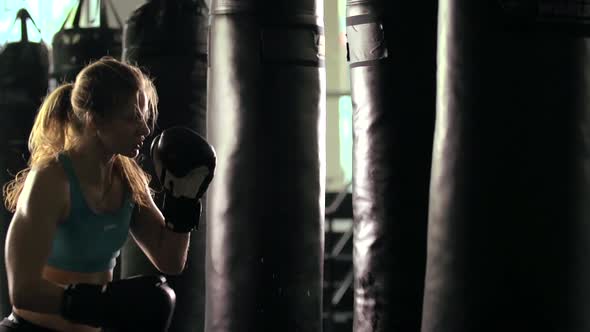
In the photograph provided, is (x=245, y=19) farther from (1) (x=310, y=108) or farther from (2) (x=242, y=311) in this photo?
(2) (x=242, y=311)

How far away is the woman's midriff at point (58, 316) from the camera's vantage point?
1777mm

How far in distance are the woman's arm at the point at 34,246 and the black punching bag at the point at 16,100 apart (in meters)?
2.55

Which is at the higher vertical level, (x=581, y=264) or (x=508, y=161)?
(x=508, y=161)

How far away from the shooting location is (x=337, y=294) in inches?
194

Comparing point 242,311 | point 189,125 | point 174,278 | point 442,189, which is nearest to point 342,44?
point 189,125

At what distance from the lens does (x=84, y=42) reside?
13.7ft

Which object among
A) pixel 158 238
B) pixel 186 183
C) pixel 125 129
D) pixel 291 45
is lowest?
pixel 158 238

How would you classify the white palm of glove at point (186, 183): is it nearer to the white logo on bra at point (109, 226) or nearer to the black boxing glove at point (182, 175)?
the black boxing glove at point (182, 175)

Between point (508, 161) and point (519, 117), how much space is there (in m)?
0.10

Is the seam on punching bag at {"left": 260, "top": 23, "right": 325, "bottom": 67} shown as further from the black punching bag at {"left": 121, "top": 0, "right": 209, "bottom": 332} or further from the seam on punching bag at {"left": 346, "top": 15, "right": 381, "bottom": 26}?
the black punching bag at {"left": 121, "top": 0, "right": 209, "bottom": 332}

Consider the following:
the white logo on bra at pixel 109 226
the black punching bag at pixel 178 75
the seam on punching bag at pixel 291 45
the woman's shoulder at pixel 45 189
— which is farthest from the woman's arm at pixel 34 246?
the black punching bag at pixel 178 75

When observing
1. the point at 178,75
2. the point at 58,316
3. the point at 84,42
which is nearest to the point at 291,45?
the point at 178,75

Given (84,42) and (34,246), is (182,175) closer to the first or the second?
(34,246)

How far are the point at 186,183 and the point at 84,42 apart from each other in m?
2.42
